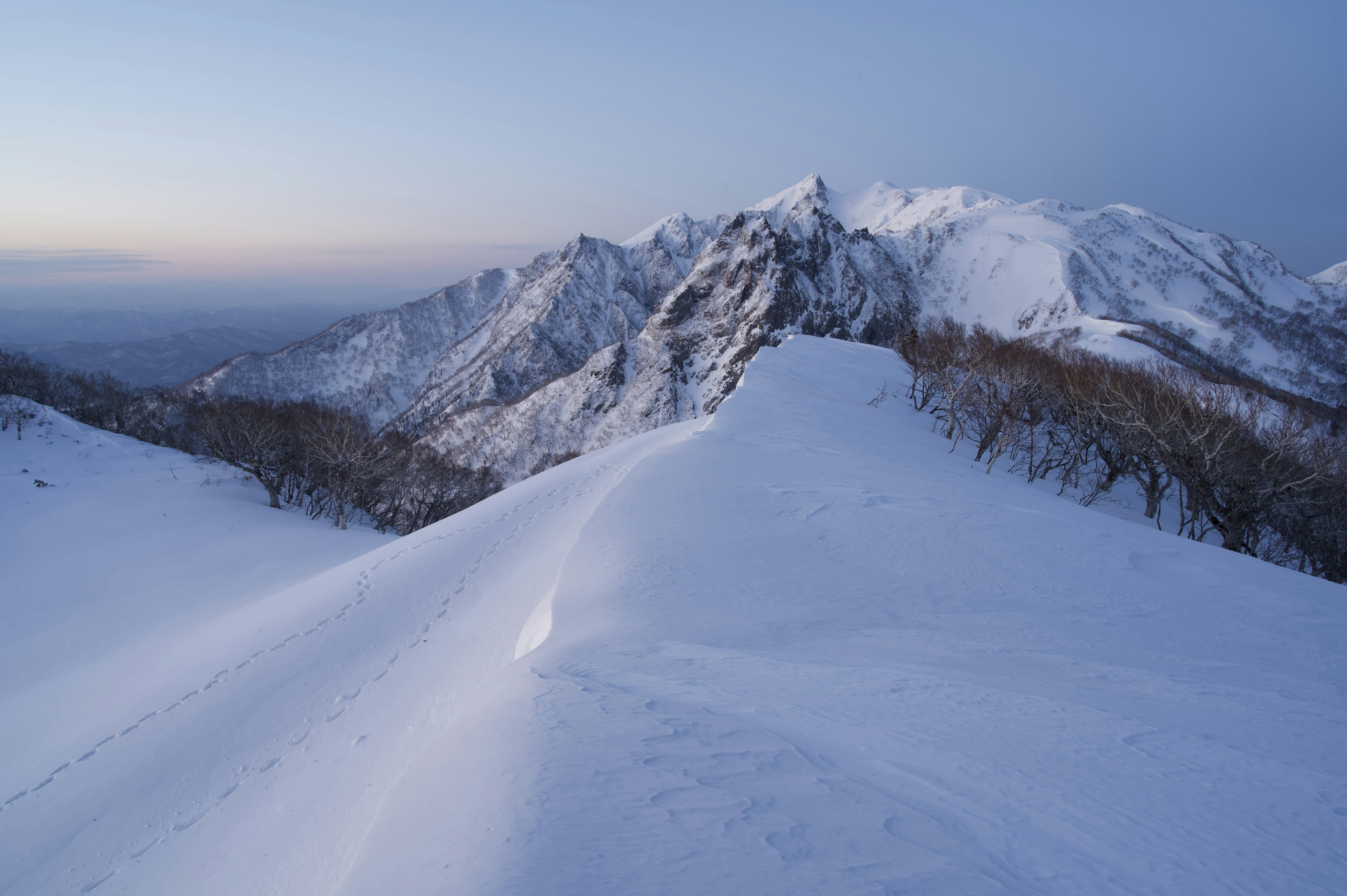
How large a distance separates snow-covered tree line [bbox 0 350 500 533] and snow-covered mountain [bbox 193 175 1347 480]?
4897 centimetres

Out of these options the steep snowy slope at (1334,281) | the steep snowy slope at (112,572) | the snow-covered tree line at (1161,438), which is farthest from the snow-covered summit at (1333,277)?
the steep snowy slope at (112,572)

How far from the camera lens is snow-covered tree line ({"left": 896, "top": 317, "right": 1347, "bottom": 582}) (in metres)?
14.7

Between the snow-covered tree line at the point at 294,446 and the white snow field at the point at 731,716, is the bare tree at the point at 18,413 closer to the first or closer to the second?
the snow-covered tree line at the point at 294,446

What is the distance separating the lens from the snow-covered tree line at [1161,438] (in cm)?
1470

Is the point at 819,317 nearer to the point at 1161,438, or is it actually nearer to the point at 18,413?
the point at 1161,438

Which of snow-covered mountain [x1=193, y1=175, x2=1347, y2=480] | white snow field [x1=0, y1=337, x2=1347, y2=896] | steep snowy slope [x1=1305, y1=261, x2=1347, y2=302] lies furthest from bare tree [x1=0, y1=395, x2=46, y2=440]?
steep snowy slope [x1=1305, y1=261, x2=1347, y2=302]

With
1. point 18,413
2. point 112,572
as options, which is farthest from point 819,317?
point 112,572

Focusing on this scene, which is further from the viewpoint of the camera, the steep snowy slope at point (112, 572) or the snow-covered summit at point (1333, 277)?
the snow-covered summit at point (1333, 277)

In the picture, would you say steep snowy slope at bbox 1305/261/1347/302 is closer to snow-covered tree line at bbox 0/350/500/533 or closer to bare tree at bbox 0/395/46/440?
snow-covered tree line at bbox 0/350/500/533

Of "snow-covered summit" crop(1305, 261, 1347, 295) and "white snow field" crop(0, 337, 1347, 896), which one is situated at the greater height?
"snow-covered summit" crop(1305, 261, 1347, 295)

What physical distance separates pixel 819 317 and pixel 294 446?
104923 mm

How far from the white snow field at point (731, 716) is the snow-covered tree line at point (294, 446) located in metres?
10.9

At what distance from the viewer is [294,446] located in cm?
2584

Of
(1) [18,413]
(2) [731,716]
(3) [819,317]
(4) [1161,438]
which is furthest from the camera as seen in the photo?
(3) [819,317]
